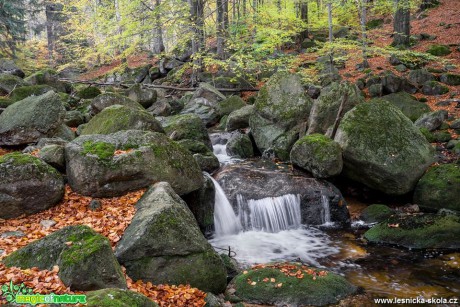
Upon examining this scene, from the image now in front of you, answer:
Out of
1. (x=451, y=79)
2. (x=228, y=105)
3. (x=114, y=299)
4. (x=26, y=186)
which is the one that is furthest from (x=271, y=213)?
(x=451, y=79)

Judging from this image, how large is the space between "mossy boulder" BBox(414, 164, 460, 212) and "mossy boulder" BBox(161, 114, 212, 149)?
23.0ft

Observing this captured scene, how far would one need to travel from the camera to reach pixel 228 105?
1780 cm

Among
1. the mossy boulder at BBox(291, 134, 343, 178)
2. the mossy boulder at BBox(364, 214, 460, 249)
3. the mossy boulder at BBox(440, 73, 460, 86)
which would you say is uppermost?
the mossy boulder at BBox(440, 73, 460, 86)

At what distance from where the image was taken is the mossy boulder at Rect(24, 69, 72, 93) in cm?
1883

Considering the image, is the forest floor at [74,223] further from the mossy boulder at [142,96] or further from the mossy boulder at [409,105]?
the mossy boulder at [409,105]

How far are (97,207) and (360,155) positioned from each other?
7170 mm

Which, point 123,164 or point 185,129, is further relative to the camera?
point 185,129

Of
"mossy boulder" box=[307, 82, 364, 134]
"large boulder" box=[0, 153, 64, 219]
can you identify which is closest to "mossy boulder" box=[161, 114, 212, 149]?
"mossy boulder" box=[307, 82, 364, 134]

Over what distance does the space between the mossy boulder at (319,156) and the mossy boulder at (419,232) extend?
6.61 feet

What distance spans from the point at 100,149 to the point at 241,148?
265 inches

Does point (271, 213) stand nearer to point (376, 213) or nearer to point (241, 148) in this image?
point (376, 213)

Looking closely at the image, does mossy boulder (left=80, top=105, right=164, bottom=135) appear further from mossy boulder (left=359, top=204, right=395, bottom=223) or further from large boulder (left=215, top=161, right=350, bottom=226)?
mossy boulder (left=359, top=204, right=395, bottom=223)

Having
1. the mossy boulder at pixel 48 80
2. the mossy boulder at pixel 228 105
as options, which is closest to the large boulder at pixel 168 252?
the mossy boulder at pixel 228 105

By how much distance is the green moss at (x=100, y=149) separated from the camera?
7246 mm
